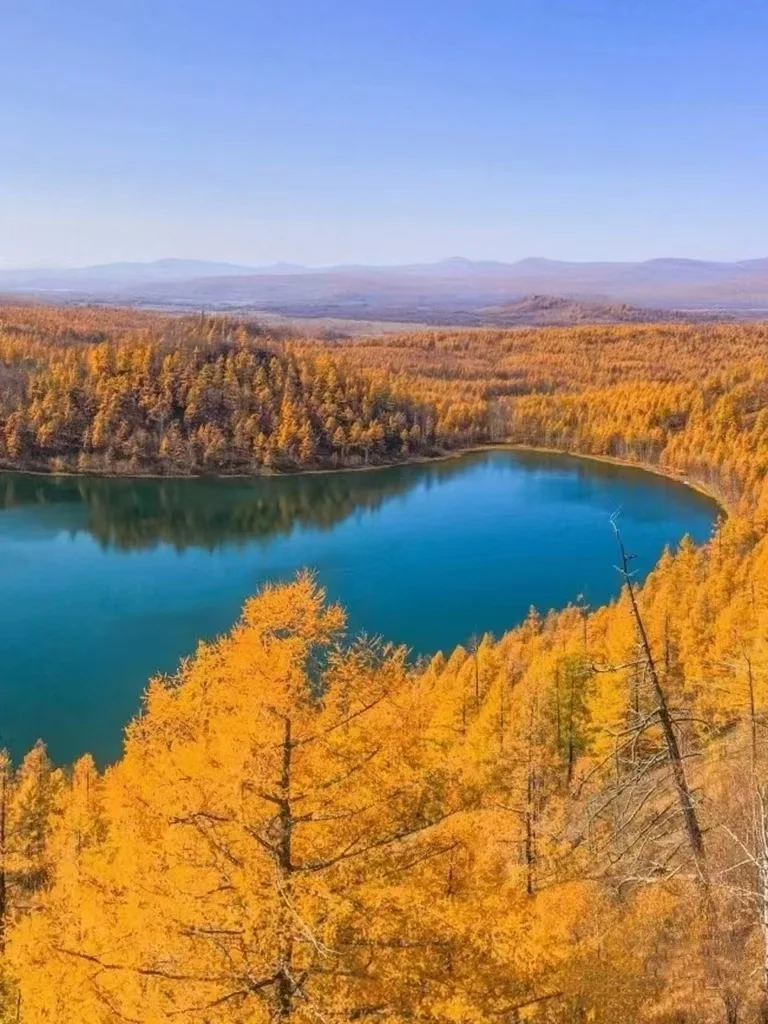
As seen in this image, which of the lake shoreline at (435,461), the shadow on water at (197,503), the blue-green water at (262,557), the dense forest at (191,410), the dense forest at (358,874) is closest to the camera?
the dense forest at (358,874)

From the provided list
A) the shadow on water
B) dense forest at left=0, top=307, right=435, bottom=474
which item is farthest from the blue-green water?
dense forest at left=0, top=307, right=435, bottom=474

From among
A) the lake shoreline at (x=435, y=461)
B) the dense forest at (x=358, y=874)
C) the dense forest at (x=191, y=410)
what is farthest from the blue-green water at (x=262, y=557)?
the dense forest at (x=358, y=874)

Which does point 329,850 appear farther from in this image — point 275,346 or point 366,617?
point 275,346

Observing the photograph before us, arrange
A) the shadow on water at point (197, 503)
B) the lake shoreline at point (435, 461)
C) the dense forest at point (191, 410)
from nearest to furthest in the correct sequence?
the shadow on water at point (197, 503) < the lake shoreline at point (435, 461) < the dense forest at point (191, 410)

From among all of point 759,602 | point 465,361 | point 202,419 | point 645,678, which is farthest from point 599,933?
point 465,361

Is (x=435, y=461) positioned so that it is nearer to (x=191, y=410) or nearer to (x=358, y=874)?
(x=191, y=410)

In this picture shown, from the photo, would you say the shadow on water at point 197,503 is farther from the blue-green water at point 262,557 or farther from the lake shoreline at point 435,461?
the lake shoreline at point 435,461

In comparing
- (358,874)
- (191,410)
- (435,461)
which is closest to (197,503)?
(191,410)
